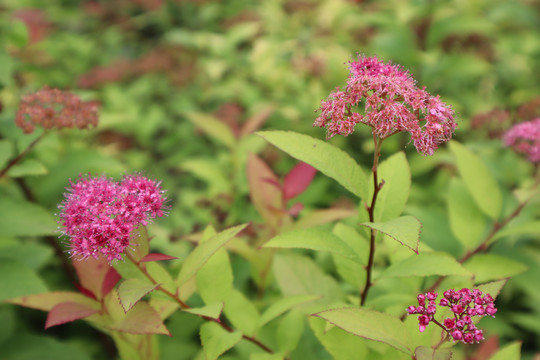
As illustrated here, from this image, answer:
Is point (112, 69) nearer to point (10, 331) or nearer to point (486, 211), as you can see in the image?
point (10, 331)

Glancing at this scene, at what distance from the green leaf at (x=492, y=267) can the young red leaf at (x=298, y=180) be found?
0.50 m

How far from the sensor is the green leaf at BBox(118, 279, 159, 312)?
0.73m

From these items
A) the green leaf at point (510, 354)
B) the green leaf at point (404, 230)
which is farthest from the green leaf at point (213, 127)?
the green leaf at point (510, 354)

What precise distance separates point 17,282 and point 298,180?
2.63ft

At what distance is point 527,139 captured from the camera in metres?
1.35

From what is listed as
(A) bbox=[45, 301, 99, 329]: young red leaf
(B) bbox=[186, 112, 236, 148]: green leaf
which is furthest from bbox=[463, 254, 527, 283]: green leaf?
(B) bbox=[186, 112, 236, 148]: green leaf

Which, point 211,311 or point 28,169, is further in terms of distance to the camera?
point 28,169

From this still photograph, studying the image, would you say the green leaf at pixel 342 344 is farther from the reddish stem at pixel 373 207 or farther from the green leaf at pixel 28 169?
the green leaf at pixel 28 169

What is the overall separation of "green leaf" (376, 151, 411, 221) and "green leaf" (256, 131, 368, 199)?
100 mm

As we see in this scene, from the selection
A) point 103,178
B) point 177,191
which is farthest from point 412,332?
point 177,191

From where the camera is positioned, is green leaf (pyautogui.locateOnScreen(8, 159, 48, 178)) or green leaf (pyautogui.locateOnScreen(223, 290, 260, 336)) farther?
green leaf (pyautogui.locateOnScreen(8, 159, 48, 178))

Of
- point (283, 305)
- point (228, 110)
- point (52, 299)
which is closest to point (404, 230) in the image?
point (283, 305)

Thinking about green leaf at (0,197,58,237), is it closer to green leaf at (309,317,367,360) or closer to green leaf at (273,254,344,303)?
green leaf at (273,254,344,303)

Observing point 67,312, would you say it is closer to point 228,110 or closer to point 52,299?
point 52,299
